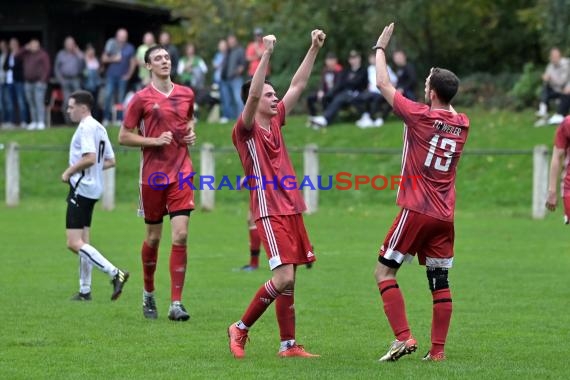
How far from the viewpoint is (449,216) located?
369 inches

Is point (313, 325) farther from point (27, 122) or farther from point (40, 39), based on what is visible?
point (40, 39)

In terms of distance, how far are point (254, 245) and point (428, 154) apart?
23.7 ft

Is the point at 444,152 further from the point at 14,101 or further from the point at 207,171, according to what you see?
the point at 14,101

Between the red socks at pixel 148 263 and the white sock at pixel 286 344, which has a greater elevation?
the red socks at pixel 148 263

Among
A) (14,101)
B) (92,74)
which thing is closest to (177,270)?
(92,74)

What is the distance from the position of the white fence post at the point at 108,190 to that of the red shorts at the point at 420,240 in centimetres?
1771

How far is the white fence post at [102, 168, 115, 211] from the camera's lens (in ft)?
87.5

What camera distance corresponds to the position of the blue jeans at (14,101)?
3462cm

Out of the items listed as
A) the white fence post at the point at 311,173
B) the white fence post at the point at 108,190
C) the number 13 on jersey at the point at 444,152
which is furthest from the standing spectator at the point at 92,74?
the number 13 on jersey at the point at 444,152

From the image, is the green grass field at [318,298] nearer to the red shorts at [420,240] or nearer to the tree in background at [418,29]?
the red shorts at [420,240]

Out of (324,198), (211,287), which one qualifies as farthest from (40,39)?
(211,287)

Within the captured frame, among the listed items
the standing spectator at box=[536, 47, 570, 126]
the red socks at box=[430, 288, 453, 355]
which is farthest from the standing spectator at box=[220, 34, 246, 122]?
the red socks at box=[430, 288, 453, 355]

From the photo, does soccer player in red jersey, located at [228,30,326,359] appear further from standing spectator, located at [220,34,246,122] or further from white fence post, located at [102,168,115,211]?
standing spectator, located at [220,34,246,122]

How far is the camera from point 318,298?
13.5 m
